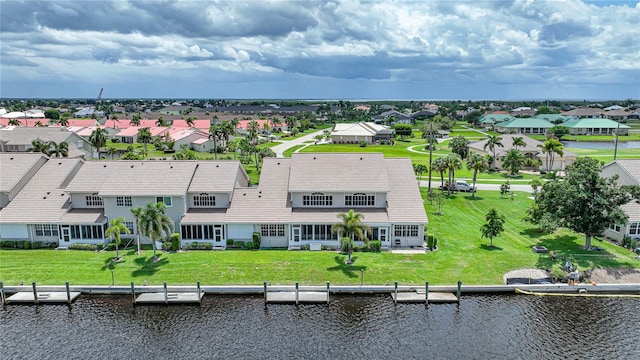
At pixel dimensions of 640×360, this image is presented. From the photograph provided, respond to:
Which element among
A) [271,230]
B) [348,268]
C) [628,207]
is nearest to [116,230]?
[271,230]

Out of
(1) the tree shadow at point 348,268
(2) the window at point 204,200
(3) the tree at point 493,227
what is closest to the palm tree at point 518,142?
(3) the tree at point 493,227

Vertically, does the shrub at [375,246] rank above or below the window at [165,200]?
below

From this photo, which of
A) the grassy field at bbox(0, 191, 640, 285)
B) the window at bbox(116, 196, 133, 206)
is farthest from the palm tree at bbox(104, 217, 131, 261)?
the window at bbox(116, 196, 133, 206)

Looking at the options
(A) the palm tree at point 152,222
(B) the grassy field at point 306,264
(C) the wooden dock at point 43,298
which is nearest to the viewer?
(C) the wooden dock at point 43,298

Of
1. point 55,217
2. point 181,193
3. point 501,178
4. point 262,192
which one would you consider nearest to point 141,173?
point 181,193

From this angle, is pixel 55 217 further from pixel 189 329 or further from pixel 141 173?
pixel 189 329

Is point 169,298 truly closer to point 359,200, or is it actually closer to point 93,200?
point 93,200

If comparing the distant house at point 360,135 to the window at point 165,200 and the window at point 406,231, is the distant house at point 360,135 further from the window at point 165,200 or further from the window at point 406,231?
the window at point 165,200
